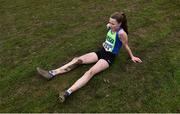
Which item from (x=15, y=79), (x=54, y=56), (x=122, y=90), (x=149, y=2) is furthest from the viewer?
(x=149, y=2)

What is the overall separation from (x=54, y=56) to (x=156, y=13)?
4.62m

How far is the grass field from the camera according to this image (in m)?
7.71

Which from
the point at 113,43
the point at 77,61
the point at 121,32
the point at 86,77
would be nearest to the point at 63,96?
the point at 86,77

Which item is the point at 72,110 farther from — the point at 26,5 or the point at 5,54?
the point at 26,5

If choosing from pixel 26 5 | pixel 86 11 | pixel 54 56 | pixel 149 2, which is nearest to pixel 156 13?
pixel 149 2

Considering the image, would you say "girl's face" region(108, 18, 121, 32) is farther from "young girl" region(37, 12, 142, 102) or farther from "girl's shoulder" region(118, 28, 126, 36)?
"girl's shoulder" region(118, 28, 126, 36)

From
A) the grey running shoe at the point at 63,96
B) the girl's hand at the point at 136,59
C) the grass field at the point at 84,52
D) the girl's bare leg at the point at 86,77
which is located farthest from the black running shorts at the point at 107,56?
the grey running shoe at the point at 63,96

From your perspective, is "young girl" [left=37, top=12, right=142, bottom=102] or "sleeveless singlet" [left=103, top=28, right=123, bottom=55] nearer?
"young girl" [left=37, top=12, right=142, bottom=102]

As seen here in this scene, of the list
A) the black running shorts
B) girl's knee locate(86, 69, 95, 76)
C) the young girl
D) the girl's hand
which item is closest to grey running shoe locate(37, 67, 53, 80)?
the young girl

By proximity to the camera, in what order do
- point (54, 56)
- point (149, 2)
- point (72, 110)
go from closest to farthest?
point (72, 110) < point (54, 56) < point (149, 2)

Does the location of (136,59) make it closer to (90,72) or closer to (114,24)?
(114,24)

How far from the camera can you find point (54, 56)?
9.62 m

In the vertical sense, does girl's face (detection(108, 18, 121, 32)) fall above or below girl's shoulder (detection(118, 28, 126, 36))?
above

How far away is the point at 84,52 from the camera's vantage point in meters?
9.79
